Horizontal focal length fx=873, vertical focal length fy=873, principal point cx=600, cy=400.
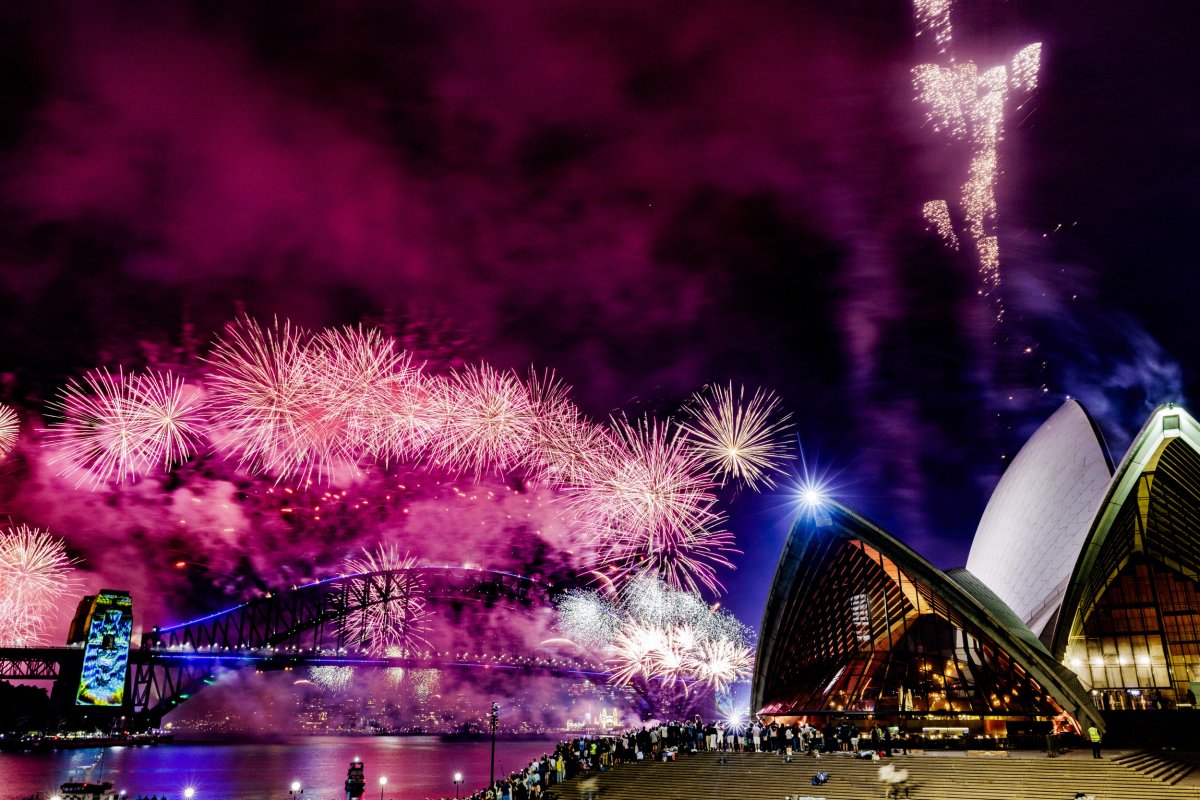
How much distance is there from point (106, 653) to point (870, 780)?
65.6 m

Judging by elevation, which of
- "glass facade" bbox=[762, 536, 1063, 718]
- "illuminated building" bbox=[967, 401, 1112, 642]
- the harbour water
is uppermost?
"illuminated building" bbox=[967, 401, 1112, 642]

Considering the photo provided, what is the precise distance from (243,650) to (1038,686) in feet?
288

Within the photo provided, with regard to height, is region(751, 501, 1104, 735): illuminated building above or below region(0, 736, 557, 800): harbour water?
above

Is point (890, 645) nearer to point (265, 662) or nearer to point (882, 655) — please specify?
point (882, 655)

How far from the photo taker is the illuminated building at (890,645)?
97.2 ft

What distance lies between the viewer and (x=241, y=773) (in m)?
67.0

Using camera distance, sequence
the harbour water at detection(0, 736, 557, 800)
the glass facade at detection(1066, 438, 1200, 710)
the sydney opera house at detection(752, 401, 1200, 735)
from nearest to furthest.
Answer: the sydney opera house at detection(752, 401, 1200, 735) → the glass facade at detection(1066, 438, 1200, 710) → the harbour water at detection(0, 736, 557, 800)

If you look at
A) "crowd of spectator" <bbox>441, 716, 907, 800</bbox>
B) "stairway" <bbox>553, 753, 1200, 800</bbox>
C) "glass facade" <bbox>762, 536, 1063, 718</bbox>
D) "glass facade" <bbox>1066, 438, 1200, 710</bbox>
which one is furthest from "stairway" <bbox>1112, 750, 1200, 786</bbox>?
"glass facade" <bbox>1066, 438, 1200, 710</bbox>

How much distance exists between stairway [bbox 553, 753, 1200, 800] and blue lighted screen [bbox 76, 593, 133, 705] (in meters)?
57.2

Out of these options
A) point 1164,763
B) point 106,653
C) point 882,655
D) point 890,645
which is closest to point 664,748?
point 882,655

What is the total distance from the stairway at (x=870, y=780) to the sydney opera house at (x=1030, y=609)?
26.9ft

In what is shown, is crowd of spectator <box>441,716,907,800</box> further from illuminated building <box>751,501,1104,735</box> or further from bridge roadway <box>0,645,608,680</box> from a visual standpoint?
bridge roadway <box>0,645,608,680</box>

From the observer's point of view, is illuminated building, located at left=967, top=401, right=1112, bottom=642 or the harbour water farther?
the harbour water

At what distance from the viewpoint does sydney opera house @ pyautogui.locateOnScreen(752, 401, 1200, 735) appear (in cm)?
3023
